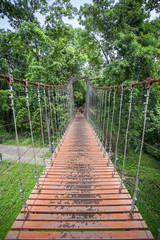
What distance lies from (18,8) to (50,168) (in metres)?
5.55

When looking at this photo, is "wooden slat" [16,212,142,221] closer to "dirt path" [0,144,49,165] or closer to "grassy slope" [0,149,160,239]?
"grassy slope" [0,149,160,239]

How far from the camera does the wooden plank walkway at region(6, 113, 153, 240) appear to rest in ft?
3.36

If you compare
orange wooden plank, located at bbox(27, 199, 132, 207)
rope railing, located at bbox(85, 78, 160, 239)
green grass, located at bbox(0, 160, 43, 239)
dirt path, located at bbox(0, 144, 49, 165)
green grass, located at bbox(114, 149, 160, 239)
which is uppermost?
rope railing, located at bbox(85, 78, 160, 239)

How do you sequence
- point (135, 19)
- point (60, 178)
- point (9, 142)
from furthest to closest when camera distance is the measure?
point (9, 142)
point (135, 19)
point (60, 178)

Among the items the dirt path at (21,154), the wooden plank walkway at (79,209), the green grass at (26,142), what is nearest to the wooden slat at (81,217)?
the wooden plank walkway at (79,209)

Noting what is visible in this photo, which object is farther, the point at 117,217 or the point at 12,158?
the point at 12,158

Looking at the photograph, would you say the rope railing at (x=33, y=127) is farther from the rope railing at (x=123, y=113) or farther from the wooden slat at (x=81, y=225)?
the rope railing at (x=123, y=113)

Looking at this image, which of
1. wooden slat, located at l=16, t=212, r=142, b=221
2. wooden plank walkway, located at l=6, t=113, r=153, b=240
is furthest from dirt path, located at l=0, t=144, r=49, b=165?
wooden slat, located at l=16, t=212, r=142, b=221

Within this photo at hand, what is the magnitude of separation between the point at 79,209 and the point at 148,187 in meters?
3.91

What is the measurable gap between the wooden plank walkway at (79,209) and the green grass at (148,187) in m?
0.84

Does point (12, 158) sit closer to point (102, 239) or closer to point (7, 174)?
point (7, 174)

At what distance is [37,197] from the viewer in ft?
4.57

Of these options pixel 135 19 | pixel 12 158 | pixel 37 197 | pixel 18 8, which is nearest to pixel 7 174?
pixel 12 158

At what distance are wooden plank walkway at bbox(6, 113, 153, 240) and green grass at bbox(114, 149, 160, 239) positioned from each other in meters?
0.84
